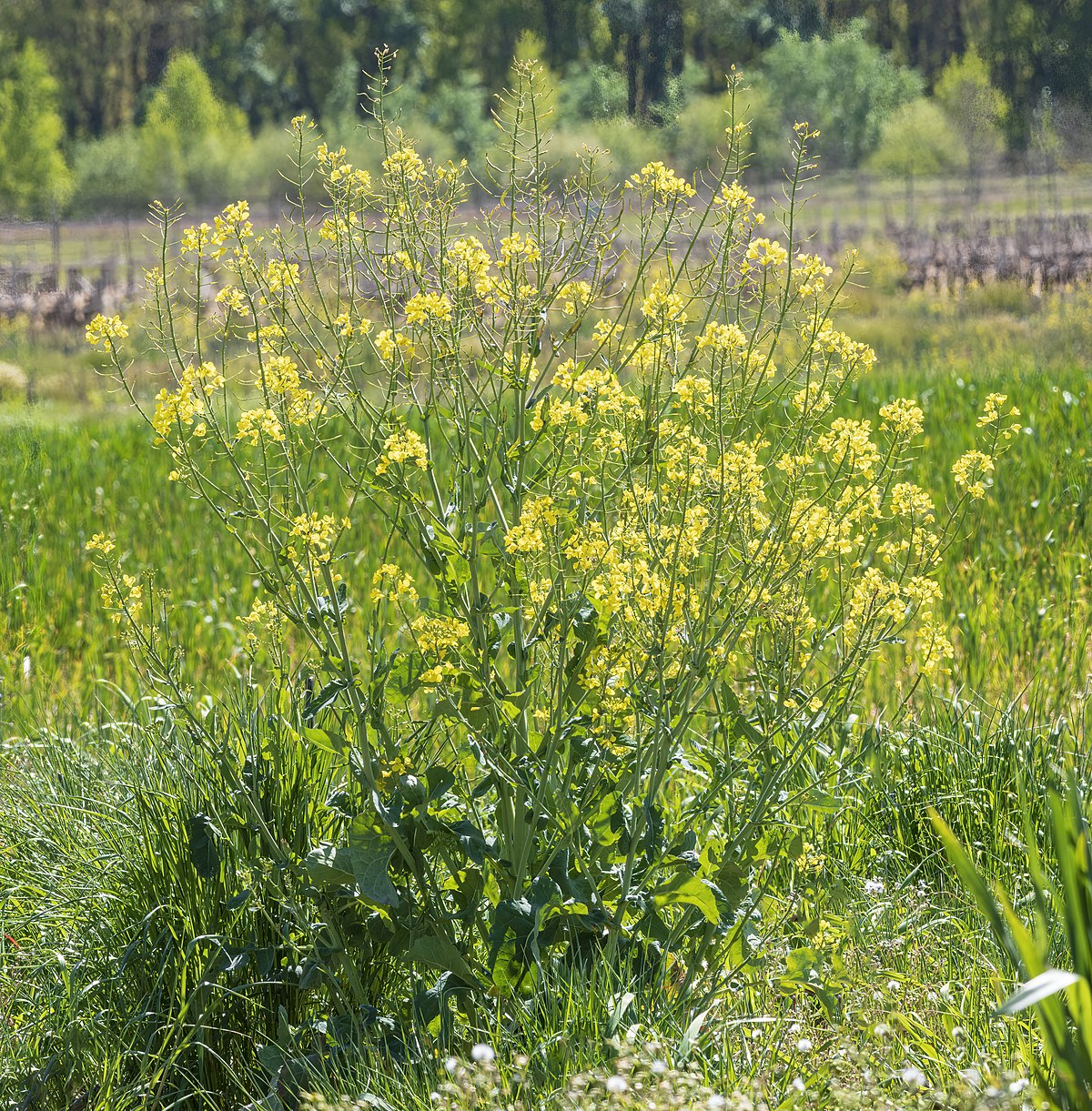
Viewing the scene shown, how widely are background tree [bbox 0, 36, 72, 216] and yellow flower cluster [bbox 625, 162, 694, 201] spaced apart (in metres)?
33.0

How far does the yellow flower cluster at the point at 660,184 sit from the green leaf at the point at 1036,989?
4.61 ft

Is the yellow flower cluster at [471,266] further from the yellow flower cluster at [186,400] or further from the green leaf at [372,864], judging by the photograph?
the green leaf at [372,864]

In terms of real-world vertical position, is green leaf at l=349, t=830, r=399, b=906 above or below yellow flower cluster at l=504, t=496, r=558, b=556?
below

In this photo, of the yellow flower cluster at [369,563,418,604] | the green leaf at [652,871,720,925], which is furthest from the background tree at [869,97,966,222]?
the green leaf at [652,871,720,925]

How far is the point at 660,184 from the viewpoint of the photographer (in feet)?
6.91

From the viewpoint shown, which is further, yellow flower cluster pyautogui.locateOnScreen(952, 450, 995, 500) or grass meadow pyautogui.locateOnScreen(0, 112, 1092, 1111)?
yellow flower cluster pyautogui.locateOnScreen(952, 450, 995, 500)

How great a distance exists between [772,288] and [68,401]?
712 inches

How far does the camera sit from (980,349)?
16422mm

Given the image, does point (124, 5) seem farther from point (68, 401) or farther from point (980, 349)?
point (980, 349)

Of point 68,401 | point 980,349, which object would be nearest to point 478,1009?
point 980,349

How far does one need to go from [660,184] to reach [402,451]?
686mm

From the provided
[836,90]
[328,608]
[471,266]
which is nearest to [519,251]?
[471,266]

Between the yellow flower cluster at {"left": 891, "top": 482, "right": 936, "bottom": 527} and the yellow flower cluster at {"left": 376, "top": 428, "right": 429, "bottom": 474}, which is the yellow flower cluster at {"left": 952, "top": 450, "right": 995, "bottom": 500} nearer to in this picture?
the yellow flower cluster at {"left": 891, "top": 482, "right": 936, "bottom": 527}

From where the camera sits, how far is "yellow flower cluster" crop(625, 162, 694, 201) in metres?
2.10
